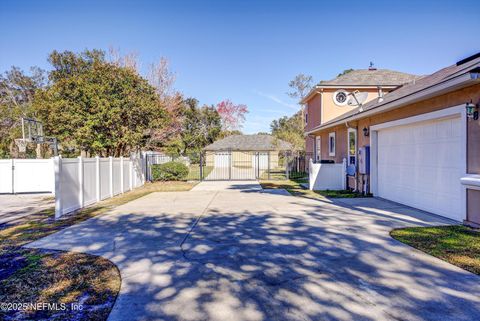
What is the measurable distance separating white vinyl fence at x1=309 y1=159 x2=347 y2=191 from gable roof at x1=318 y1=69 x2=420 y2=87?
288 inches

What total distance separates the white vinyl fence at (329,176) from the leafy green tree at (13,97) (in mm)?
24550

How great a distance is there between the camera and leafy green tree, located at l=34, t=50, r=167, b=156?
1309 cm

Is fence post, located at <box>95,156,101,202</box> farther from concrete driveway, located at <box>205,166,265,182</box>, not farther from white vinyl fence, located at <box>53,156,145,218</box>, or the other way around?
concrete driveway, located at <box>205,166,265,182</box>

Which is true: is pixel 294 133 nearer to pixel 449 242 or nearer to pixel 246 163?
pixel 246 163

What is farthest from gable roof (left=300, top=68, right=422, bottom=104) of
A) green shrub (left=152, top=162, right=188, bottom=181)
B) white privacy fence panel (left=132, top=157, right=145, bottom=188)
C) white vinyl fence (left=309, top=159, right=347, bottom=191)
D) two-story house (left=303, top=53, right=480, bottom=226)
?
white privacy fence panel (left=132, top=157, right=145, bottom=188)

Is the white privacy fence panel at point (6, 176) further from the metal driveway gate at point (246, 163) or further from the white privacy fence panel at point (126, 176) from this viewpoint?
the metal driveway gate at point (246, 163)

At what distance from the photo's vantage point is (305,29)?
14.8 metres

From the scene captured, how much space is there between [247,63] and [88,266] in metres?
20.5

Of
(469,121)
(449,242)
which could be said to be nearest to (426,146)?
(469,121)

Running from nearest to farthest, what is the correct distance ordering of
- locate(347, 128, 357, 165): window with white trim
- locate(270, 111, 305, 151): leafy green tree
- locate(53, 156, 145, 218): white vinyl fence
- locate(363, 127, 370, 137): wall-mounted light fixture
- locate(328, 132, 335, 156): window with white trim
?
locate(53, 156, 145, 218): white vinyl fence
locate(363, 127, 370, 137): wall-mounted light fixture
locate(347, 128, 357, 165): window with white trim
locate(328, 132, 335, 156): window with white trim
locate(270, 111, 305, 151): leafy green tree

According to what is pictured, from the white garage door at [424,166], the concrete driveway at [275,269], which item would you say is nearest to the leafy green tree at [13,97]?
the concrete driveway at [275,269]

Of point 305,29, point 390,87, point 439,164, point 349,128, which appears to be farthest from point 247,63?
point 439,164

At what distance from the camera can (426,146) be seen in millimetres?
8016

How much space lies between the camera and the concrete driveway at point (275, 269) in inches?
124
